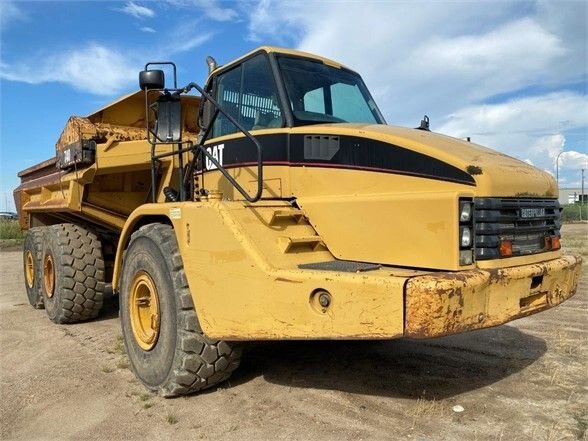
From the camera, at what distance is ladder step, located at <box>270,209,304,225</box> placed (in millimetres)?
3838

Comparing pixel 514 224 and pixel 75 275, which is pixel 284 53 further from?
pixel 75 275

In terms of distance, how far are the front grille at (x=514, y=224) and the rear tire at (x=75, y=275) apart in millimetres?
5116

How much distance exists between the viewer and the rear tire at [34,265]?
787cm

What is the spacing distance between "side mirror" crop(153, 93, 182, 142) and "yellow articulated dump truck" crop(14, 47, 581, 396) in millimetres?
12

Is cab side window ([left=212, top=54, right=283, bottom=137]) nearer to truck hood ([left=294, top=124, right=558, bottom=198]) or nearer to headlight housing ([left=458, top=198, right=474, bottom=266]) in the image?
truck hood ([left=294, top=124, right=558, bottom=198])

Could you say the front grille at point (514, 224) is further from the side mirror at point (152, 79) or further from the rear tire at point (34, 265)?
the rear tire at point (34, 265)

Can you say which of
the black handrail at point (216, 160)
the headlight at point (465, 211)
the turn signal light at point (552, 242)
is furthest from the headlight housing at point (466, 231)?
the black handrail at point (216, 160)

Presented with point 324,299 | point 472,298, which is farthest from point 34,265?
point 472,298

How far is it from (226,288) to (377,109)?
243 centimetres

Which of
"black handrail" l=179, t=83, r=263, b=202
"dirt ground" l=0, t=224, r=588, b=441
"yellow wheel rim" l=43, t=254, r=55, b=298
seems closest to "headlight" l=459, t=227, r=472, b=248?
"dirt ground" l=0, t=224, r=588, b=441

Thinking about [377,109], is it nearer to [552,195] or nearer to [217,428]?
[552,195]

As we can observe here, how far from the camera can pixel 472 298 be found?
10.2ft

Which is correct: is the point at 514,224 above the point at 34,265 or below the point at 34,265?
above

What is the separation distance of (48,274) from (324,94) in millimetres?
5014
